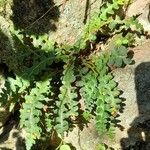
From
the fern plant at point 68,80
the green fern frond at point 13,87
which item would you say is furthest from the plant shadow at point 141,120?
the green fern frond at point 13,87

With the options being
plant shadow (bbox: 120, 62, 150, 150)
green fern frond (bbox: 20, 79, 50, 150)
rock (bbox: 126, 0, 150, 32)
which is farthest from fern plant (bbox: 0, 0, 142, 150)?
plant shadow (bbox: 120, 62, 150, 150)

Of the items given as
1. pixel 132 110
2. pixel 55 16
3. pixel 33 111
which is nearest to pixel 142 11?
pixel 55 16

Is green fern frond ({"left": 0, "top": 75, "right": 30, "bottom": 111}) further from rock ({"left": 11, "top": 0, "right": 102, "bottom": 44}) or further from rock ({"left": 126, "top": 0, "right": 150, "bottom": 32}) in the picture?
rock ({"left": 126, "top": 0, "right": 150, "bottom": 32})

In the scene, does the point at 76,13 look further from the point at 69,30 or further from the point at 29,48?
the point at 29,48

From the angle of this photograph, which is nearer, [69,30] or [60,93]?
[60,93]

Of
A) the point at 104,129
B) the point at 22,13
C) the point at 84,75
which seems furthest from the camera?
the point at 22,13

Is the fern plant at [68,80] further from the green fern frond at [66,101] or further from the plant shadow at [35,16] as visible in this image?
the plant shadow at [35,16]

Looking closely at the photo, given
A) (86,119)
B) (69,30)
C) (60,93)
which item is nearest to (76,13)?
(69,30)

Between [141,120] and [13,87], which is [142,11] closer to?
[141,120]
